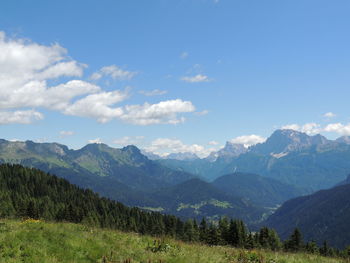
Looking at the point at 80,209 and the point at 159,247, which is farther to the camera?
the point at 80,209

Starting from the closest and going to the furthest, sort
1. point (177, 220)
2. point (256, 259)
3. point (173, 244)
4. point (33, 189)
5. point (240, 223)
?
point (256, 259) → point (173, 244) → point (240, 223) → point (177, 220) → point (33, 189)

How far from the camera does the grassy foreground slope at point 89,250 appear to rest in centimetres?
1431

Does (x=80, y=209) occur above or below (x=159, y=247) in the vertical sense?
below

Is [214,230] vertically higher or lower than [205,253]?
lower

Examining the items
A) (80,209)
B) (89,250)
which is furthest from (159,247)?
(80,209)

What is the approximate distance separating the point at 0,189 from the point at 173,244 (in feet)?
537

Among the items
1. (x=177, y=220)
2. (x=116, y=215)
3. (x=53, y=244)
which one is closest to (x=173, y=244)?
(x=53, y=244)

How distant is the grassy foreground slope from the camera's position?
14.3 meters

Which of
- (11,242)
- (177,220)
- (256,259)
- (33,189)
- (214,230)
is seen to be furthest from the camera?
(33,189)

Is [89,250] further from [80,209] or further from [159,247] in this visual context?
[80,209]

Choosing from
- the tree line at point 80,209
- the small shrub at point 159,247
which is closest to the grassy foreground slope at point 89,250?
the small shrub at point 159,247

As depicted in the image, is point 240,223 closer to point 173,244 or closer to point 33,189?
point 173,244

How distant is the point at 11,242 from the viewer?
1497 centimetres

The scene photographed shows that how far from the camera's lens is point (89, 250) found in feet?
50.3
